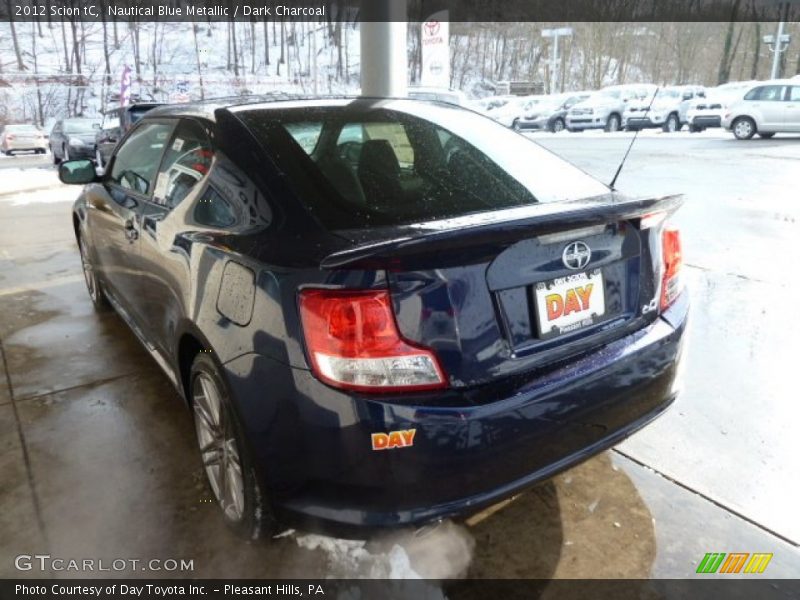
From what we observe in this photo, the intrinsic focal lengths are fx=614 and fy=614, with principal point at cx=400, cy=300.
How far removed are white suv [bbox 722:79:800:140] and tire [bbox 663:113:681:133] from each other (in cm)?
466

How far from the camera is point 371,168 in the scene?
225 centimetres

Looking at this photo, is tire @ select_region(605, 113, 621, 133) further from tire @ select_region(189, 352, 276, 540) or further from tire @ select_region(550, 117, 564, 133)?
tire @ select_region(189, 352, 276, 540)

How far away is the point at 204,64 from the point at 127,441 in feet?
179

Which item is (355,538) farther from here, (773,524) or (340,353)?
(773,524)

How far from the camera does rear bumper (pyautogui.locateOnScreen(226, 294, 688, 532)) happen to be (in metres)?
1.59

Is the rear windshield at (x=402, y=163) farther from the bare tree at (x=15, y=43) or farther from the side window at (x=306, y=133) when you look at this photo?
the bare tree at (x=15, y=43)

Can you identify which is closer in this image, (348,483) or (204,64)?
(348,483)

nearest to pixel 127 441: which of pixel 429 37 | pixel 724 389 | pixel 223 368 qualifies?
pixel 223 368

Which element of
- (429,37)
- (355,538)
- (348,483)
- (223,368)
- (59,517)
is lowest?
(59,517)

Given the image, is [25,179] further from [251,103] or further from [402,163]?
[402,163]

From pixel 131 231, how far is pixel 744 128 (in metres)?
19.5

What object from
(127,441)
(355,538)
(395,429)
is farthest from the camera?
(127,441)

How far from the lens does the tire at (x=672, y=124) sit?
74.7 ft

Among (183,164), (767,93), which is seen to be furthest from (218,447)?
(767,93)
